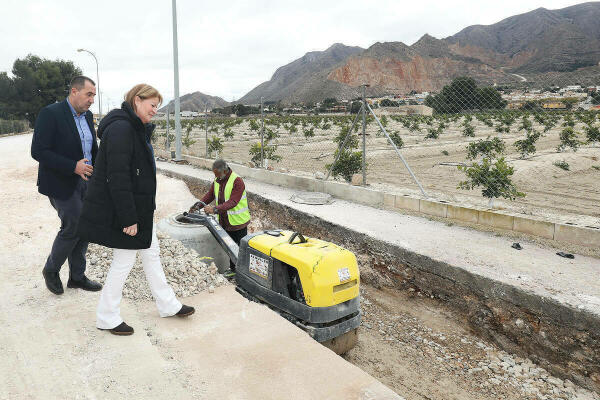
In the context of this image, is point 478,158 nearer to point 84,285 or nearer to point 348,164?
point 348,164

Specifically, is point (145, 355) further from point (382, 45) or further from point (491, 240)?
point (382, 45)

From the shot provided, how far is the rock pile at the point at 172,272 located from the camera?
3904 mm

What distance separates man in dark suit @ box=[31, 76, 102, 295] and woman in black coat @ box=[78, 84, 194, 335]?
682 mm

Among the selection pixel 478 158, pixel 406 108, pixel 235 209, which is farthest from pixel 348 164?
pixel 478 158

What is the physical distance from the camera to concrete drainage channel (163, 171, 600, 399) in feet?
11.9

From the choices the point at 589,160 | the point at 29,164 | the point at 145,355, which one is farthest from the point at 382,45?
the point at 145,355

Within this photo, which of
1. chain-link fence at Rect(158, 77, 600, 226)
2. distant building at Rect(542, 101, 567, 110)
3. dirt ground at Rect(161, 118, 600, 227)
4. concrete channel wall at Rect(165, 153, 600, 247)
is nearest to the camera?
concrete channel wall at Rect(165, 153, 600, 247)

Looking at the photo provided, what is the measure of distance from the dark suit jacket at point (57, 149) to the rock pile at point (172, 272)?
1125mm

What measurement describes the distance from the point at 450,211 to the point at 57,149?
591 cm

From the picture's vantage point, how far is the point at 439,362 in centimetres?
402

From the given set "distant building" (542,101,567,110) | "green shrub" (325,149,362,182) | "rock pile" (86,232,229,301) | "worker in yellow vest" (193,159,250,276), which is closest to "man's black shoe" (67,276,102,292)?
"rock pile" (86,232,229,301)

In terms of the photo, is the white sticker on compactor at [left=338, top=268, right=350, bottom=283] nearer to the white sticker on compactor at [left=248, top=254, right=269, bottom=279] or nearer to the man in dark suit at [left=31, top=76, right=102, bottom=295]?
the white sticker on compactor at [left=248, top=254, right=269, bottom=279]

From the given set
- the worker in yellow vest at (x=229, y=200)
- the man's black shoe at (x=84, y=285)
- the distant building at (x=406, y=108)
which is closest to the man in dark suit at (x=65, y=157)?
the man's black shoe at (x=84, y=285)

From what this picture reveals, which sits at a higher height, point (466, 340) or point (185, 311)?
point (185, 311)
